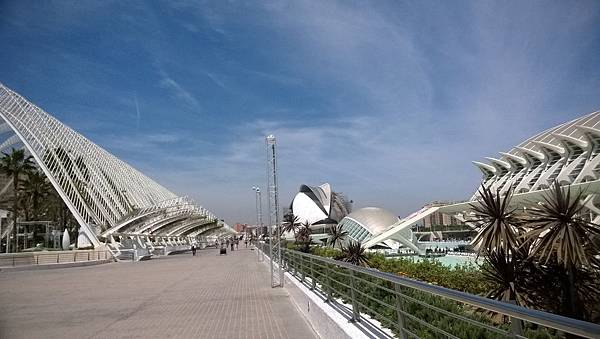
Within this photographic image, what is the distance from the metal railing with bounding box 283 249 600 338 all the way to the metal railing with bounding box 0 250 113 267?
30981mm

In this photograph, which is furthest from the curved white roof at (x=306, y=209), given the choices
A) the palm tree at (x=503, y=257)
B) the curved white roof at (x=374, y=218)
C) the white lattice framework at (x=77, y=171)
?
the palm tree at (x=503, y=257)

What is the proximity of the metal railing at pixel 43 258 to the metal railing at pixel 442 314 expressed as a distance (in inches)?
1220

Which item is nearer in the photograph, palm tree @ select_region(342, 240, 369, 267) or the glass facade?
palm tree @ select_region(342, 240, 369, 267)

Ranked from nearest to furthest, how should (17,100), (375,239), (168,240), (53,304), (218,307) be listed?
1. (218,307)
2. (53,304)
3. (17,100)
4. (375,239)
5. (168,240)

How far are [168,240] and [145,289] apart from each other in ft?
200

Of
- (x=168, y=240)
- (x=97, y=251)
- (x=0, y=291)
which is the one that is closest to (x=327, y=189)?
(x=168, y=240)

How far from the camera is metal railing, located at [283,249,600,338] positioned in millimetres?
2260

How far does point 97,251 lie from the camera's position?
39.4 meters

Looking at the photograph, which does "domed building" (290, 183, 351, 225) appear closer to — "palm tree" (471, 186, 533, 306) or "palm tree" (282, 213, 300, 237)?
"palm tree" (282, 213, 300, 237)

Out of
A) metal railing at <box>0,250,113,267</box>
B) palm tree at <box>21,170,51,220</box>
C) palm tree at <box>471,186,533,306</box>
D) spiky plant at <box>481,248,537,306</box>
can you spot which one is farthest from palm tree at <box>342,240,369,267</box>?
palm tree at <box>21,170,51,220</box>

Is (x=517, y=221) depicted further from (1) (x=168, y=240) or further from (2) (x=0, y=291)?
(1) (x=168, y=240)

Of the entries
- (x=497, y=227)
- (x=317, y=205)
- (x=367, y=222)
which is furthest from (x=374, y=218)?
(x=497, y=227)

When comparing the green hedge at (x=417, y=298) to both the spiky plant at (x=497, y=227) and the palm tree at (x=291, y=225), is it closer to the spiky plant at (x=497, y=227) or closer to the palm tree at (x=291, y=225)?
the spiky plant at (x=497, y=227)

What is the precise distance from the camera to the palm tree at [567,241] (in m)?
8.55
